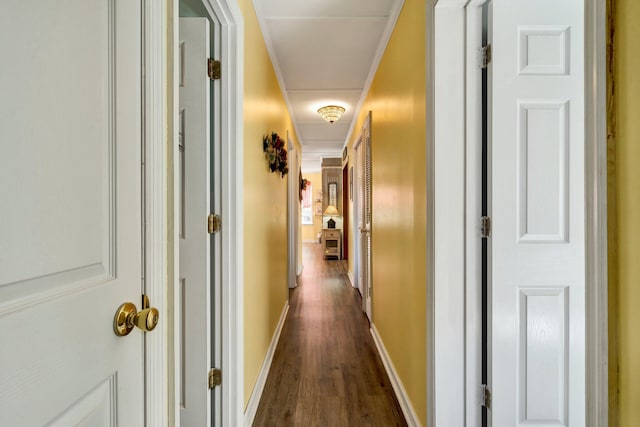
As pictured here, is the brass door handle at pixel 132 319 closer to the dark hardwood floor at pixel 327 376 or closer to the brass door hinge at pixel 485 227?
the brass door hinge at pixel 485 227

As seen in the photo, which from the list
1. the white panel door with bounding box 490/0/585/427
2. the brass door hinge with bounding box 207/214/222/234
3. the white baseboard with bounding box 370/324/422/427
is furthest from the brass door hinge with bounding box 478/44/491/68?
the white baseboard with bounding box 370/324/422/427

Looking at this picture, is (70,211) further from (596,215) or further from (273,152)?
(273,152)

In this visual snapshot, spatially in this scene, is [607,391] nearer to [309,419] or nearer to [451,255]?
[451,255]

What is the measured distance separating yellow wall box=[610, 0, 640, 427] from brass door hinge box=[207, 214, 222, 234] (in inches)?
54.9

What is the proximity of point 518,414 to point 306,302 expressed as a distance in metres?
2.93

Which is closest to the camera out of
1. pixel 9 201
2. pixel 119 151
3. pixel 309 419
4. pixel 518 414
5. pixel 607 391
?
pixel 9 201

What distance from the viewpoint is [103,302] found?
2.16 ft

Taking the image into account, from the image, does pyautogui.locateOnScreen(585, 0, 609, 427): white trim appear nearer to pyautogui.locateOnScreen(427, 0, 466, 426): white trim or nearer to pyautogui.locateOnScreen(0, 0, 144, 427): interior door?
pyautogui.locateOnScreen(427, 0, 466, 426): white trim

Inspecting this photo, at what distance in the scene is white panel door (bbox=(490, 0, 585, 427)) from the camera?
1.36 meters

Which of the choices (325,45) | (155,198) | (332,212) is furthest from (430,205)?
(332,212)

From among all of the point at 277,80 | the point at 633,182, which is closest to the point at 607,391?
the point at 633,182

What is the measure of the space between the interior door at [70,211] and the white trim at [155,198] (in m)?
0.03

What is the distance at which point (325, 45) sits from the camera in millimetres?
2602

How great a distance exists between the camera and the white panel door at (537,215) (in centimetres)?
136
